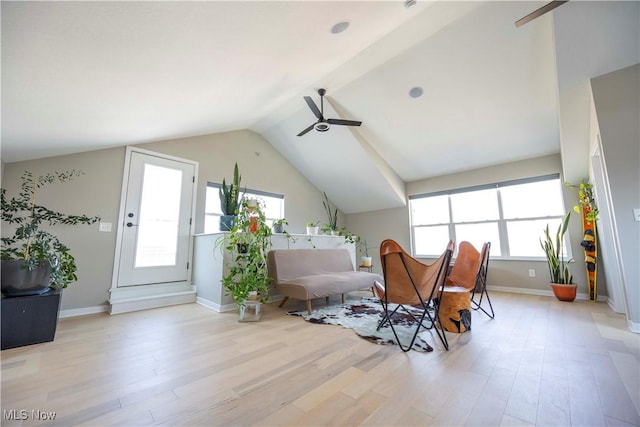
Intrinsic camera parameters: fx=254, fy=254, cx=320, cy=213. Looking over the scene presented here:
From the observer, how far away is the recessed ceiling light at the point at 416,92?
362 cm

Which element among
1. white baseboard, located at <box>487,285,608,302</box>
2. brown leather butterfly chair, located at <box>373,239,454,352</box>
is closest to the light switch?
brown leather butterfly chair, located at <box>373,239,454,352</box>

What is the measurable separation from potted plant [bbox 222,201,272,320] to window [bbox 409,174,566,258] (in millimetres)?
3788

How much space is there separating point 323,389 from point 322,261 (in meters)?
2.53

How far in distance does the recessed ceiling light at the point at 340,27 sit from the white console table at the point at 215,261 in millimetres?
2569

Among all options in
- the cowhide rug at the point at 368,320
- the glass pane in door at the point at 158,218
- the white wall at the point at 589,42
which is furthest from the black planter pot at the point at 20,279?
the white wall at the point at 589,42

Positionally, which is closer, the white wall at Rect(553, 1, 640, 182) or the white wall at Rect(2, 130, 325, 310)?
the white wall at Rect(553, 1, 640, 182)

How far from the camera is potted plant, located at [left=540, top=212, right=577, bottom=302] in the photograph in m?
3.57

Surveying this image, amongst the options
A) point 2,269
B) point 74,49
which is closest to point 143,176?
point 2,269

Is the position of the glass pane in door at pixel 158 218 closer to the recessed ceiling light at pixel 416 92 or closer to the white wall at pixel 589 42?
the recessed ceiling light at pixel 416 92

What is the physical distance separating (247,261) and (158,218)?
65.6 inches

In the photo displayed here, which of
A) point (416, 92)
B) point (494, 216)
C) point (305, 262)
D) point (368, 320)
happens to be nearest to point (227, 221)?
point (305, 262)

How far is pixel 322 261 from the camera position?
12.8ft

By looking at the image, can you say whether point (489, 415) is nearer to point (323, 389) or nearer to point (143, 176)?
point (323, 389)

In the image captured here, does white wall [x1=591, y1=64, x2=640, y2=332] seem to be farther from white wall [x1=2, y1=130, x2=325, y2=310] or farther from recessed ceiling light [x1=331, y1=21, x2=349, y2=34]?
white wall [x1=2, y1=130, x2=325, y2=310]
